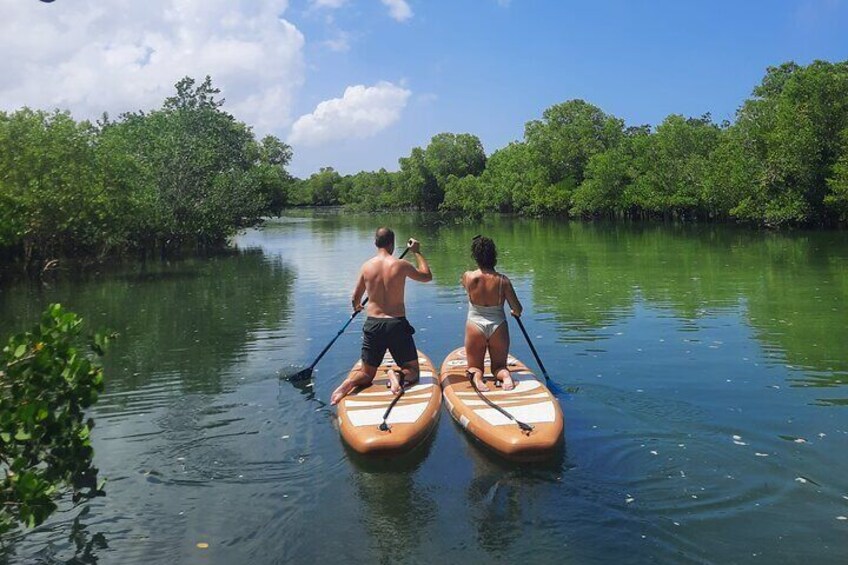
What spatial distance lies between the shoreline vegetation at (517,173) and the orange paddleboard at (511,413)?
715 inches

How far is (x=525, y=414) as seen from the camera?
731cm

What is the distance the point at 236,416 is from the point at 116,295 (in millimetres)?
15210

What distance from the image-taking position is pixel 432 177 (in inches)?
4840

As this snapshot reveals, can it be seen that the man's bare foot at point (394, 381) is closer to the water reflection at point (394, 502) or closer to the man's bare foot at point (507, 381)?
the water reflection at point (394, 502)

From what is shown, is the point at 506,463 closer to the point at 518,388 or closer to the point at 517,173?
the point at 518,388

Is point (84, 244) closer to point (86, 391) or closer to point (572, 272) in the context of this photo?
point (572, 272)

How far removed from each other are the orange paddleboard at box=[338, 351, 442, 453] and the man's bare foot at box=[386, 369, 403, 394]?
8 cm

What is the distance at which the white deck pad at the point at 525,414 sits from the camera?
7.10 m

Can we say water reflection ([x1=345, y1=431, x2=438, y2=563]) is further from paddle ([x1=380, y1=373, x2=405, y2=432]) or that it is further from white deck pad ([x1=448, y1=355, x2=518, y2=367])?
white deck pad ([x1=448, y1=355, x2=518, y2=367])

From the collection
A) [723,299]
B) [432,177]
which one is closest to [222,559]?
[723,299]

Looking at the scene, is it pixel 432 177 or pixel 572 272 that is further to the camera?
pixel 432 177

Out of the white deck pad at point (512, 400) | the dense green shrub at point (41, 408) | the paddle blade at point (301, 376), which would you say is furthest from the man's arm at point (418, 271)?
the dense green shrub at point (41, 408)

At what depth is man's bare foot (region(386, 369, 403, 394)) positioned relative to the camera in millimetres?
8250

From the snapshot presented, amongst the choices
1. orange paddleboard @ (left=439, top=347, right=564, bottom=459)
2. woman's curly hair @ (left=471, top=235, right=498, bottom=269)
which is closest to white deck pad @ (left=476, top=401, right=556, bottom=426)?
orange paddleboard @ (left=439, top=347, right=564, bottom=459)
